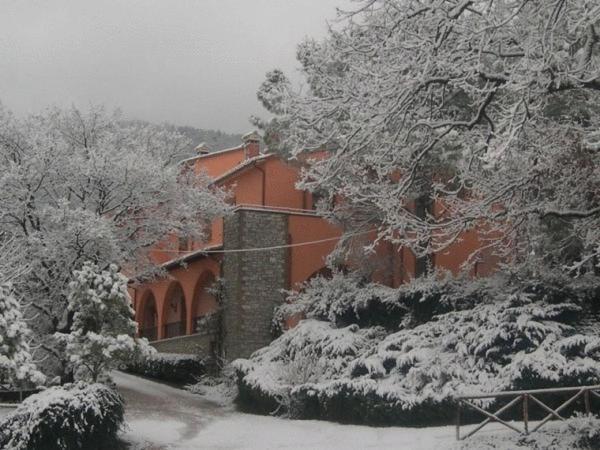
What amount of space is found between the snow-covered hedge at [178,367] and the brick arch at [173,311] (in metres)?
5.75

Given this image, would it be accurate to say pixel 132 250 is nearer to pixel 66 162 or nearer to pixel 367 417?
pixel 66 162

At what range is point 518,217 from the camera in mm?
14562

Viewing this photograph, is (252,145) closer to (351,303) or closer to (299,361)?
(351,303)

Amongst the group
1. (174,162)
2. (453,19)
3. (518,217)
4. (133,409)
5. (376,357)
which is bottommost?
(133,409)

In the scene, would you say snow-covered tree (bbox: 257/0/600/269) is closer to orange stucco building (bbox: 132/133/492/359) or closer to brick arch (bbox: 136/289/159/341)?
orange stucco building (bbox: 132/133/492/359)

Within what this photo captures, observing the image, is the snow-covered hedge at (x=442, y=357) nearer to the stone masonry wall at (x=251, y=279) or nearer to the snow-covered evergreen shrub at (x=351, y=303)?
the snow-covered evergreen shrub at (x=351, y=303)

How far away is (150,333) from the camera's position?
3566 cm

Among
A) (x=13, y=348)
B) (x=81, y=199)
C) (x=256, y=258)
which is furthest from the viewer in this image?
(x=256, y=258)

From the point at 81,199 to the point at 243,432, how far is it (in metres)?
9.88

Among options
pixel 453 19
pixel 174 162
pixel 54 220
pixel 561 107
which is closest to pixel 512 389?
pixel 561 107

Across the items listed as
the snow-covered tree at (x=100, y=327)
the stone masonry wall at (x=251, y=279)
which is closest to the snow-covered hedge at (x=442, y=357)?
the snow-covered tree at (x=100, y=327)

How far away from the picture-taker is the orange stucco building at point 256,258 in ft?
79.0

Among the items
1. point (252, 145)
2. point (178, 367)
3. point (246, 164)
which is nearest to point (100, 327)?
point (178, 367)

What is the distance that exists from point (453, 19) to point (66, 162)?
50.1ft
